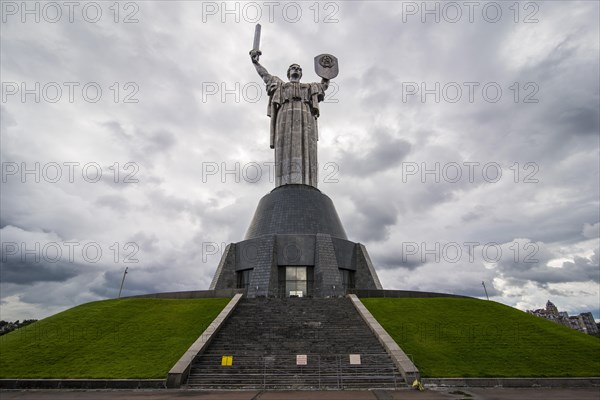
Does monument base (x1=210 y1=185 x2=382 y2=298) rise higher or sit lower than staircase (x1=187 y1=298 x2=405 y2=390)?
higher

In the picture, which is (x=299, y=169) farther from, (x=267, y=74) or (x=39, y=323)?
(x=39, y=323)

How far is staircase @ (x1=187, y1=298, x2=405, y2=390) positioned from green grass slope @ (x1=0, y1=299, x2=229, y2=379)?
5.61 ft

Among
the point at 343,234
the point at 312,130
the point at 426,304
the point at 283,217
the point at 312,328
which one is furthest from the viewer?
the point at 312,130

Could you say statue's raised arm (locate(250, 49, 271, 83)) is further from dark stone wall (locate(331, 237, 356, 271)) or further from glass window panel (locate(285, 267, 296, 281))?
glass window panel (locate(285, 267, 296, 281))

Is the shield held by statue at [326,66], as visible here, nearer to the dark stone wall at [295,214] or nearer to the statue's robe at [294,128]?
the statue's robe at [294,128]

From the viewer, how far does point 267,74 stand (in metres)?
40.7

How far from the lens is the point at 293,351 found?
1705cm

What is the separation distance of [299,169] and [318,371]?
950 inches

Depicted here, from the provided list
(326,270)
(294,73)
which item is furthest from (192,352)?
(294,73)

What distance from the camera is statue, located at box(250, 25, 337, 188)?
122 feet

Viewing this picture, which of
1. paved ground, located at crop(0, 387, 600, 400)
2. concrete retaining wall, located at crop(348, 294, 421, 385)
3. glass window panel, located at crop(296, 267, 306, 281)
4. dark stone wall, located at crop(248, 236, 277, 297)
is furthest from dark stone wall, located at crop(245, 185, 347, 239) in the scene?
paved ground, located at crop(0, 387, 600, 400)

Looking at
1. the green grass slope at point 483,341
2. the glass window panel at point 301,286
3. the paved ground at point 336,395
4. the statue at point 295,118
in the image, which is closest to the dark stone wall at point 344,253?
the glass window panel at point 301,286

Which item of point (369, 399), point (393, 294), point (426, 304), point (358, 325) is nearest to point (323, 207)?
point (393, 294)

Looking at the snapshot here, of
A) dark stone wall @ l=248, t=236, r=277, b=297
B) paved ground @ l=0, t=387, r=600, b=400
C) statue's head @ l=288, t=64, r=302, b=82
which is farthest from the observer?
statue's head @ l=288, t=64, r=302, b=82
